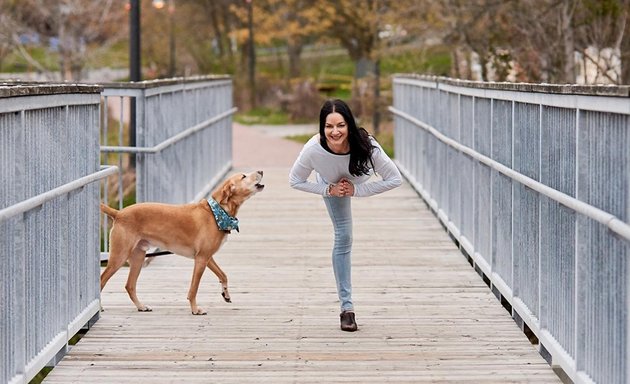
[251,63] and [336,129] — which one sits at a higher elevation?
[251,63]

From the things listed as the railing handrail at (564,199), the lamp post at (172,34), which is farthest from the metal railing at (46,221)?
the lamp post at (172,34)

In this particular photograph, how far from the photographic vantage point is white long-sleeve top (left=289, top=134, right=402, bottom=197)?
926cm

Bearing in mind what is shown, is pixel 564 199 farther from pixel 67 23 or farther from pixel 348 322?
pixel 67 23

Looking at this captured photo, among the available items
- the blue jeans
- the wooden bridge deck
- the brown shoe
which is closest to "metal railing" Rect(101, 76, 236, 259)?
the wooden bridge deck

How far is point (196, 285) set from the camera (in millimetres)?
9984

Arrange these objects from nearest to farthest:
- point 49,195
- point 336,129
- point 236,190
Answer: point 49,195, point 336,129, point 236,190

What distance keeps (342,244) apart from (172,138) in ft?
16.4

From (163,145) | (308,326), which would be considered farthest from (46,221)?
(163,145)

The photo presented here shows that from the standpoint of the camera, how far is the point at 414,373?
26.8 ft

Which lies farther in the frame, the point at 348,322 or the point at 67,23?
the point at 67,23

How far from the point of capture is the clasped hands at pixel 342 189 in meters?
9.20

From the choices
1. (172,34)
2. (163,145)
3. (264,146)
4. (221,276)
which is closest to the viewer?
(221,276)

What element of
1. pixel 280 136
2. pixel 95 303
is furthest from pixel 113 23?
pixel 95 303

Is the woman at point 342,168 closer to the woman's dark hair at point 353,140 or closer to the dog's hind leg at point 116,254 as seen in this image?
the woman's dark hair at point 353,140
